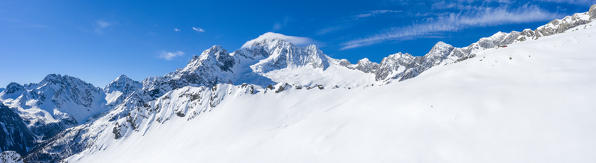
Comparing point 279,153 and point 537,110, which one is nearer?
point 537,110

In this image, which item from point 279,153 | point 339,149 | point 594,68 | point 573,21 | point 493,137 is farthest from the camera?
point 573,21

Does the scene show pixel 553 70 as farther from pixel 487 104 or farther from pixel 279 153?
pixel 279 153

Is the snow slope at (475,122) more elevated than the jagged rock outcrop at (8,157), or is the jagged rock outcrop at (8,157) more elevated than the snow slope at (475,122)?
the snow slope at (475,122)

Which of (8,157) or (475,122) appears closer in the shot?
(475,122)

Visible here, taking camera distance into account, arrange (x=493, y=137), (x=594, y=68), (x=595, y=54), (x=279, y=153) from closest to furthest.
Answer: (x=493, y=137), (x=594, y=68), (x=279, y=153), (x=595, y=54)

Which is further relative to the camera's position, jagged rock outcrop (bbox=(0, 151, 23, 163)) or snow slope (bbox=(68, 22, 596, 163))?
jagged rock outcrop (bbox=(0, 151, 23, 163))

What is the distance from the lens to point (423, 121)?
11.4m

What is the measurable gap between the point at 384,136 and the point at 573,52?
17.0 m

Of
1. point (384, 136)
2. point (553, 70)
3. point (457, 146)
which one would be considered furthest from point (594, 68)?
point (384, 136)

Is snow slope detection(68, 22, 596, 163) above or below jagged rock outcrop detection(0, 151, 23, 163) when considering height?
above

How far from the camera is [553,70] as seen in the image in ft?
44.9

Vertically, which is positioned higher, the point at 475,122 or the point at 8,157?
the point at 475,122

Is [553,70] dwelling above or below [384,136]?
above

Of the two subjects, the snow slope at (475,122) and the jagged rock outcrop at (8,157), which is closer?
the snow slope at (475,122)
